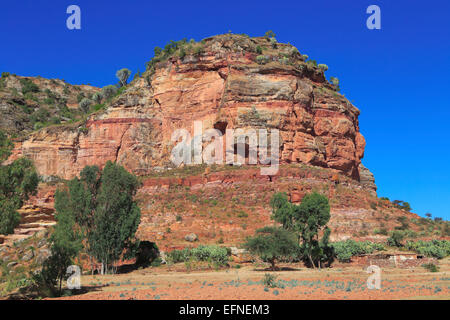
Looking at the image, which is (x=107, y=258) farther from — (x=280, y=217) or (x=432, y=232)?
(x=432, y=232)

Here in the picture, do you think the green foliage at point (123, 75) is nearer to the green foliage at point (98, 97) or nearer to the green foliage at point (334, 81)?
the green foliage at point (98, 97)

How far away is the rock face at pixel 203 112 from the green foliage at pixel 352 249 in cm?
2032

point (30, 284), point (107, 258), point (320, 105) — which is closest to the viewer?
point (30, 284)

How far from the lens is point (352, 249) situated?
33.2m

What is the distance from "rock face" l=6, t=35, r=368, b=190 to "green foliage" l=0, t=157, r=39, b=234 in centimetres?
3721

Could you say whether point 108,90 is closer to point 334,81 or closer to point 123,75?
point 123,75

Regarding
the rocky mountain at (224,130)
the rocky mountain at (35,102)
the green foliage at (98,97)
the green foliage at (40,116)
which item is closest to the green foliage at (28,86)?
the rocky mountain at (35,102)

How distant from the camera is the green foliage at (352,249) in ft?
106

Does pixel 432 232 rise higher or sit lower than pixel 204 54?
lower

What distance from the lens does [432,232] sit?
41.3m

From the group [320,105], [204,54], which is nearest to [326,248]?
[320,105]

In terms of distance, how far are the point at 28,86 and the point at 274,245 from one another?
83.7 metres

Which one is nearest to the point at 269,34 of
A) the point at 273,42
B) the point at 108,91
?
the point at 273,42

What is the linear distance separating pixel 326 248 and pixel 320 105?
29493 millimetres
